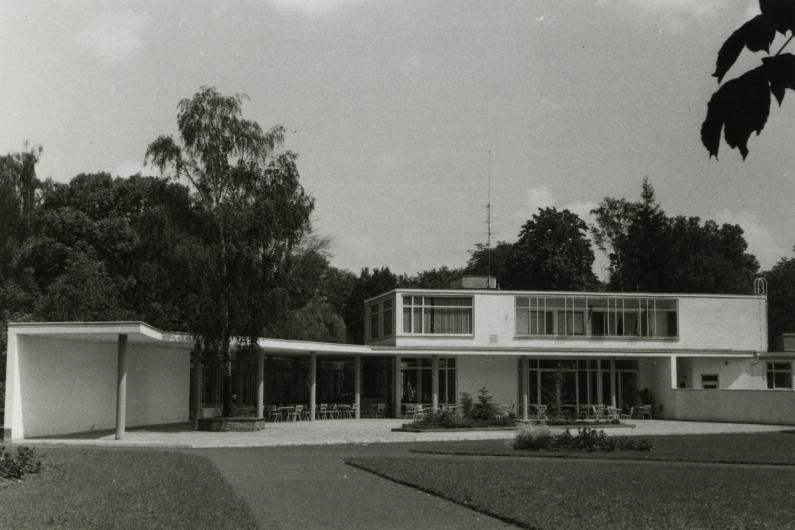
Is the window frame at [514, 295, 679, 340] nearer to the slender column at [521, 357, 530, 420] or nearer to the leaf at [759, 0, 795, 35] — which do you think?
the slender column at [521, 357, 530, 420]

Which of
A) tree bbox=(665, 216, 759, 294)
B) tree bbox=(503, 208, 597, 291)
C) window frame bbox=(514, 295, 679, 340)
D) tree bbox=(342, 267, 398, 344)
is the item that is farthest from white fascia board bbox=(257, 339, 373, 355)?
tree bbox=(665, 216, 759, 294)

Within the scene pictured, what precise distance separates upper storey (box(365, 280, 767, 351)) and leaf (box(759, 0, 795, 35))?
36.6 metres

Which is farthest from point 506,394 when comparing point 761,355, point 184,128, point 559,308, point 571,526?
point 571,526

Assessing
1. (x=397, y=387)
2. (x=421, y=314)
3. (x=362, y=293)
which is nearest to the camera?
(x=397, y=387)

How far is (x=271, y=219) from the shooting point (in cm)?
2789

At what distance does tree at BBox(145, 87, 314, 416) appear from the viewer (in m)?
27.9

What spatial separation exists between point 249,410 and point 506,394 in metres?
11.6

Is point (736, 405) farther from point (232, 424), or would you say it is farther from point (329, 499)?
point (329, 499)

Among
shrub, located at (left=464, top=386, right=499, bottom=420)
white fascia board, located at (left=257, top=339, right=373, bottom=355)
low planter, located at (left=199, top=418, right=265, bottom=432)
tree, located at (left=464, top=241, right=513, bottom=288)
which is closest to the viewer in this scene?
low planter, located at (left=199, top=418, right=265, bottom=432)

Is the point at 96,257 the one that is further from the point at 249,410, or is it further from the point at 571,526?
the point at 571,526

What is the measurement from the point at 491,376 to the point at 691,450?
20434 mm

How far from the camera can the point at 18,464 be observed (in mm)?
12461

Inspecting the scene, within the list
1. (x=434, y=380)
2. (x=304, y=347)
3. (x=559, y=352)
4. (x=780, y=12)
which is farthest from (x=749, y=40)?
(x=559, y=352)

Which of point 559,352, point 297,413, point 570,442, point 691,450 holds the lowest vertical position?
point 297,413
